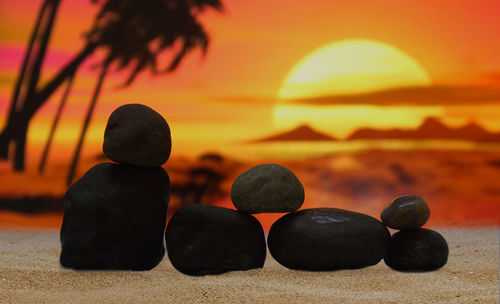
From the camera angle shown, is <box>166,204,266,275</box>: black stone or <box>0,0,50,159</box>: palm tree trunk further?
<box>0,0,50,159</box>: palm tree trunk

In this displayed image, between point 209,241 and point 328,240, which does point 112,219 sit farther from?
point 328,240

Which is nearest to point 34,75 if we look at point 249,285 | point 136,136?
point 136,136

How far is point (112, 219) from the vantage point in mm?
5195

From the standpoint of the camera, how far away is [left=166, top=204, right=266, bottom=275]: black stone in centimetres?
519

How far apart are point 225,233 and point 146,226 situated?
806mm

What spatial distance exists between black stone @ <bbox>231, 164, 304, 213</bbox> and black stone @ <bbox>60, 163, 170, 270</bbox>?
0.84 m

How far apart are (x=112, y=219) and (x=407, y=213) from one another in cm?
296

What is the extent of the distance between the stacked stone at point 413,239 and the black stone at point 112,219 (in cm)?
242

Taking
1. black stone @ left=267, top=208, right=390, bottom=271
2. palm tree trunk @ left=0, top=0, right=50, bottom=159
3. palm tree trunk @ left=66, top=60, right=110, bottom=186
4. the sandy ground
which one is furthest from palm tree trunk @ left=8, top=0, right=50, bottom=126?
black stone @ left=267, top=208, right=390, bottom=271

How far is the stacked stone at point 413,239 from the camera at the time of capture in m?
5.38

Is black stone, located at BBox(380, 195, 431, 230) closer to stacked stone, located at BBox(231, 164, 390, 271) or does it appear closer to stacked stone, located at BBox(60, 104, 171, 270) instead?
stacked stone, located at BBox(231, 164, 390, 271)

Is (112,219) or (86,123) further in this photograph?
(86,123)

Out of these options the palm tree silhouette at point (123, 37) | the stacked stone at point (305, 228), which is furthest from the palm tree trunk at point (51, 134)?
the stacked stone at point (305, 228)

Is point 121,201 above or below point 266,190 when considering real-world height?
below
